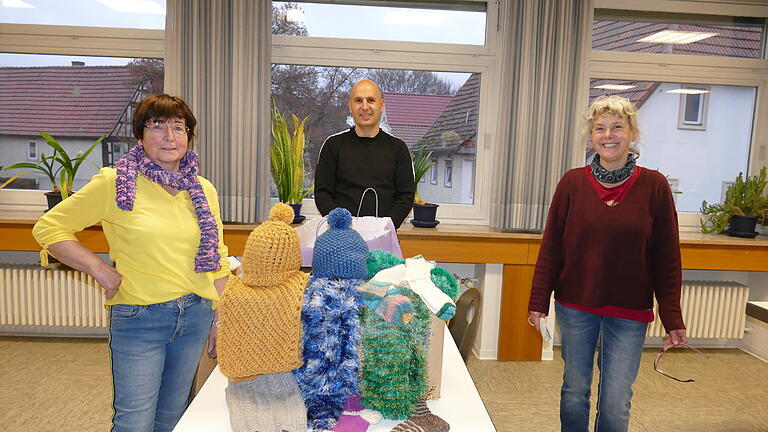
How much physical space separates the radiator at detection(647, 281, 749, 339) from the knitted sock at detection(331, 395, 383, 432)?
128 inches

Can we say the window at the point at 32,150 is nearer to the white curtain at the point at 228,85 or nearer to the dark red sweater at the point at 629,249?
the white curtain at the point at 228,85

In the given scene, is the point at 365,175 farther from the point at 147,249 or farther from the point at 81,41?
the point at 81,41

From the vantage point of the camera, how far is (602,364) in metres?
1.79

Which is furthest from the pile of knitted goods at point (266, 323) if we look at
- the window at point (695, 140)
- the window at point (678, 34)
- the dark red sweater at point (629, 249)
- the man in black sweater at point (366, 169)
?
the window at point (695, 140)

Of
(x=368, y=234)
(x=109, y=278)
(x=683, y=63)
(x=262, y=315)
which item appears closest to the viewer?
(x=262, y=315)

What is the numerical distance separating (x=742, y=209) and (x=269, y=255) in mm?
3897

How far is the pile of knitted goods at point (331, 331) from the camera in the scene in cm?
102

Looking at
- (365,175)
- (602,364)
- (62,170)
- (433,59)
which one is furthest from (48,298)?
(602,364)

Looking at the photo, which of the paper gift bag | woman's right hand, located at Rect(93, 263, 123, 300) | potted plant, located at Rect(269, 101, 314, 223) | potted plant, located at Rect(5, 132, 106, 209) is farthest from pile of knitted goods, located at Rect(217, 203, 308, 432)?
potted plant, located at Rect(5, 132, 106, 209)

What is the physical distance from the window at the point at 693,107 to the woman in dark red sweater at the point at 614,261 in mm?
2747

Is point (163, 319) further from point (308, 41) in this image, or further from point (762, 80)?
point (762, 80)

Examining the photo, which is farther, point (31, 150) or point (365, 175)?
point (31, 150)

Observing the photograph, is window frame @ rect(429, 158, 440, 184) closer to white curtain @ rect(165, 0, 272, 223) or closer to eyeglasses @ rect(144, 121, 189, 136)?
white curtain @ rect(165, 0, 272, 223)

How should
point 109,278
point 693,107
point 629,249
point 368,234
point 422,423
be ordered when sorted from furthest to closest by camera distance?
point 693,107, point 629,249, point 368,234, point 109,278, point 422,423
